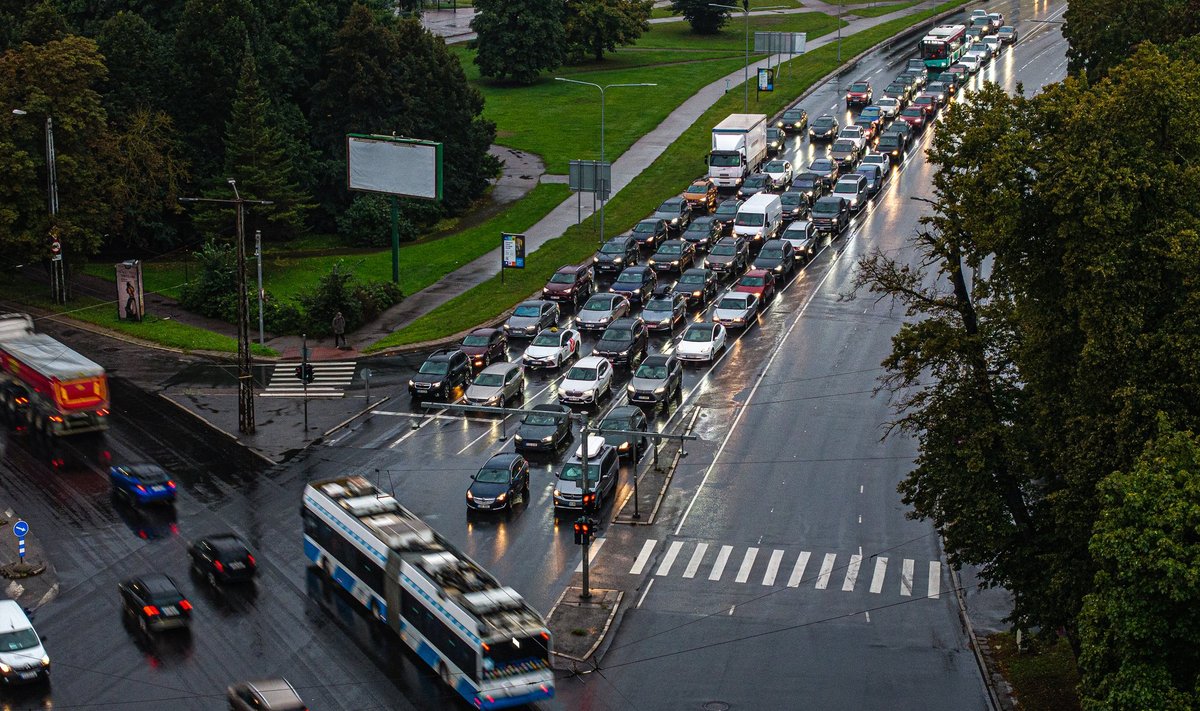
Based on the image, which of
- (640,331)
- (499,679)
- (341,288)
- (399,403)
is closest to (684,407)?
(640,331)

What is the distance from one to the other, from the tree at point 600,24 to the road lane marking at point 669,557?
316ft

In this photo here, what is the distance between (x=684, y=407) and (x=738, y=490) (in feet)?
30.7

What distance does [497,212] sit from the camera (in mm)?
104125

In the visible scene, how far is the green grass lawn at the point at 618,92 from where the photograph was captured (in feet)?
400

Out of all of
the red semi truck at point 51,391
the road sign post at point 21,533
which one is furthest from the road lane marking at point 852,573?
the red semi truck at point 51,391

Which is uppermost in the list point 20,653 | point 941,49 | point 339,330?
point 941,49

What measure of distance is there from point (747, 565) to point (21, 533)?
24.5 meters

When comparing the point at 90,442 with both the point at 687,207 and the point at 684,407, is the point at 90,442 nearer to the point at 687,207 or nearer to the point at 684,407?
the point at 684,407

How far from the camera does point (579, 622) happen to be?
4744 cm

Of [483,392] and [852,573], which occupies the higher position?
[483,392]

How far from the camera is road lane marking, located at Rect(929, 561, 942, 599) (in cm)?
5025

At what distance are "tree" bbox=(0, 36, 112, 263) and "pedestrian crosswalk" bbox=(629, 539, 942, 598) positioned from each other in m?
44.2

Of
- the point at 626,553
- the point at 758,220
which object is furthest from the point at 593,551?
the point at 758,220

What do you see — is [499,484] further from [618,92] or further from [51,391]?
[618,92]
